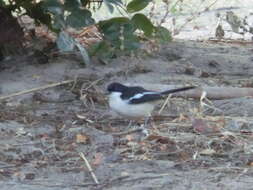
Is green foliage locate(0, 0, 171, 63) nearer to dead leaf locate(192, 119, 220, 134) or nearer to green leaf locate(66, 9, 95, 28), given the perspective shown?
green leaf locate(66, 9, 95, 28)

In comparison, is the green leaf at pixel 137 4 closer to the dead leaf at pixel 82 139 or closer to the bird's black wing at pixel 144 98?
the bird's black wing at pixel 144 98

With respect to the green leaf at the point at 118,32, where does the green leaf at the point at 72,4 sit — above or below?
above

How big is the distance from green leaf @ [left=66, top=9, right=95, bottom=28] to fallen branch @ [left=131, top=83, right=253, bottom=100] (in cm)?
70

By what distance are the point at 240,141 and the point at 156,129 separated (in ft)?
2.16

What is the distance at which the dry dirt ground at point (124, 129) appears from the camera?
484cm

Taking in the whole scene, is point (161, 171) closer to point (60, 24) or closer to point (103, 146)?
point (103, 146)

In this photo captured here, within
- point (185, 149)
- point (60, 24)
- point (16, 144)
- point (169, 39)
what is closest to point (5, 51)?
point (60, 24)

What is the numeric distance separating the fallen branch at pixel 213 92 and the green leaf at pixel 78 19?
2.30ft

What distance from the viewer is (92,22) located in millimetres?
6672

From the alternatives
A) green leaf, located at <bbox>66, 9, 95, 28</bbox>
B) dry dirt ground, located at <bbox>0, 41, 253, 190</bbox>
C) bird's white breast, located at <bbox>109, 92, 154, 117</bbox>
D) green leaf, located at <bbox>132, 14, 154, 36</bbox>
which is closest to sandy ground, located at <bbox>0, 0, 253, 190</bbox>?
dry dirt ground, located at <bbox>0, 41, 253, 190</bbox>

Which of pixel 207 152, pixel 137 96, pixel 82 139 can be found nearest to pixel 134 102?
pixel 137 96

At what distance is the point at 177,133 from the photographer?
5.72m

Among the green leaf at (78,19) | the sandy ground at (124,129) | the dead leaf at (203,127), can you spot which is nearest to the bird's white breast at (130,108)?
the sandy ground at (124,129)

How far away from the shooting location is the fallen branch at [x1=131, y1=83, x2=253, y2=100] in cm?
660
